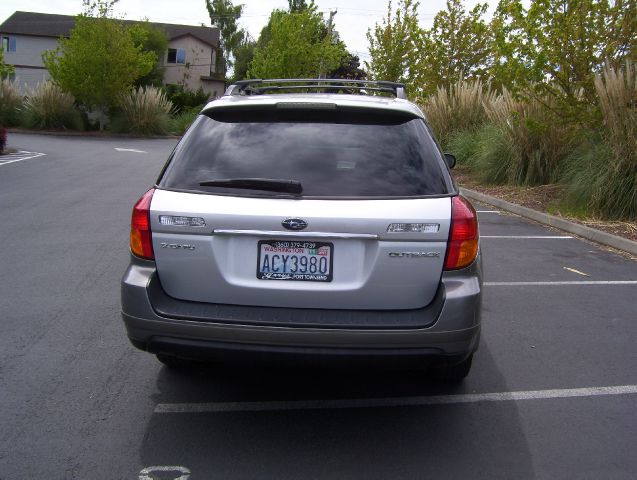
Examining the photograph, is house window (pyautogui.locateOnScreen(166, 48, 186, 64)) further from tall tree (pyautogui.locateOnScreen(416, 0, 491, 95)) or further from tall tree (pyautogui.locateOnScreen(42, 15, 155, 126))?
tall tree (pyautogui.locateOnScreen(416, 0, 491, 95))

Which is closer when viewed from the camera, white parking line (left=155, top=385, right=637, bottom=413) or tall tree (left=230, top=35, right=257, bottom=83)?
white parking line (left=155, top=385, right=637, bottom=413)

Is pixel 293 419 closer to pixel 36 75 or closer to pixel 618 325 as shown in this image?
pixel 618 325

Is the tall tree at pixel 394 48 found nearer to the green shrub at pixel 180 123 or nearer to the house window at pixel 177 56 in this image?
the green shrub at pixel 180 123

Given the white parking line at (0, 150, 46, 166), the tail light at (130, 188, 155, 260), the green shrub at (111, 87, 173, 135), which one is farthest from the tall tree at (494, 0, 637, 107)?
the green shrub at (111, 87, 173, 135)

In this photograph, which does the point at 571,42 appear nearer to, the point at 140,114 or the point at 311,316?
the point at 311,316

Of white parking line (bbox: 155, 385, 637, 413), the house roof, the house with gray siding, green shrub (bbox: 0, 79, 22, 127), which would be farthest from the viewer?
the house roof

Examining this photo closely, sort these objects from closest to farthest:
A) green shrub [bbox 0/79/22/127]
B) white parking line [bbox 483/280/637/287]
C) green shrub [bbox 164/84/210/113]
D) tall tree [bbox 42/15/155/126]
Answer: white parking line [bbox 483/280/637/287] < tall tree [bbox 42/15/155/126] < green shrub [bbox 0/79/22/127] < green shrub [bbox 164/84/210/113]

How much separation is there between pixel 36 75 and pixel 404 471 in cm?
6143

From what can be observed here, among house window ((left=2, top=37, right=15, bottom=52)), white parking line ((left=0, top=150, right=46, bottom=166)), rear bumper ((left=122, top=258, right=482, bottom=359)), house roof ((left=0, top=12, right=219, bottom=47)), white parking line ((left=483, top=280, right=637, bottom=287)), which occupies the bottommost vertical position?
white parking line ((left=0, top=150, right=46, bottom=166))

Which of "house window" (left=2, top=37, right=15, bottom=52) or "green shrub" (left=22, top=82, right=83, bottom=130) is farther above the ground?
"house window" (left=2, top=37, right=15, bottom=52)

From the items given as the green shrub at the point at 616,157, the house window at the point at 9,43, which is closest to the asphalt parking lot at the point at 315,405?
the green shrub at the point at 616,157

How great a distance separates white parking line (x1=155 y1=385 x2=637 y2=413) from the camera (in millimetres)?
3953

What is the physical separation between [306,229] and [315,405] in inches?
49.7

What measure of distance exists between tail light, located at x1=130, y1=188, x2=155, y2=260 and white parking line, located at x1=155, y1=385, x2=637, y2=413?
99 cm
